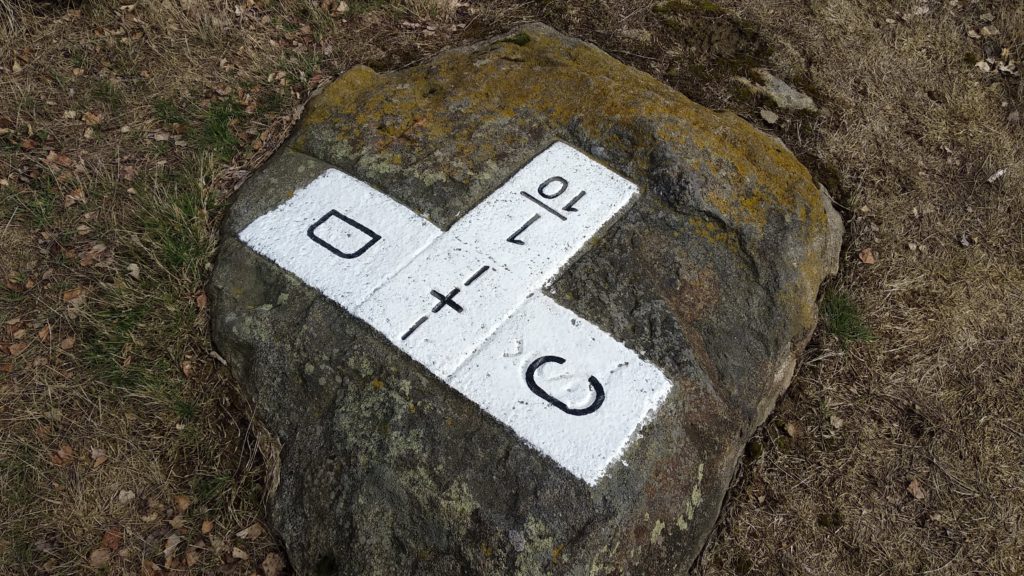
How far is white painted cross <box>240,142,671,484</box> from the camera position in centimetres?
207

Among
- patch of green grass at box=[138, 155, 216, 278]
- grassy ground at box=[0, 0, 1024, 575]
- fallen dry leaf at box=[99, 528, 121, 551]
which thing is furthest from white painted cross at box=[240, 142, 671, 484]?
fallen dry leaf at box=[99, 528, 121, 551]

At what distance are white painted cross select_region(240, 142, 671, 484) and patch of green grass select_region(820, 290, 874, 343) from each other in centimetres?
104

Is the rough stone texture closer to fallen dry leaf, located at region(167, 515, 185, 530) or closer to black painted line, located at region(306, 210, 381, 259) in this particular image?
black painted line, located at region(306, 210, 381, 259)

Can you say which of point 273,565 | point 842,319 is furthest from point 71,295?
point 842,319

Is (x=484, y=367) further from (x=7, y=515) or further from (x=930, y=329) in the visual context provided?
(x=930, y=329)

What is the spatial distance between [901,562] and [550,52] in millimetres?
2579

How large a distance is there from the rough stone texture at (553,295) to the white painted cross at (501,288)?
6cm

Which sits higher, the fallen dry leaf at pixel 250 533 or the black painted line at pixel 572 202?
the black painted line at pixel 572 202

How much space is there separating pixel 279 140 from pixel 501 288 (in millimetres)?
1513

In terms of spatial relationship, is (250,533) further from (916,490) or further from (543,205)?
(916,490)

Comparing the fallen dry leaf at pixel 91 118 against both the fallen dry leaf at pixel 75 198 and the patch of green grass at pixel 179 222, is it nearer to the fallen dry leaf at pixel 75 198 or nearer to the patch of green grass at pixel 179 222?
the fallen dry leaf at pixel 75 198

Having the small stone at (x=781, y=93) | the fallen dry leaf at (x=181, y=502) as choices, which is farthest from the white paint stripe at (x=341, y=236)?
the small stone at (x=781, y=93)

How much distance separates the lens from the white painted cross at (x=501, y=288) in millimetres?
2070

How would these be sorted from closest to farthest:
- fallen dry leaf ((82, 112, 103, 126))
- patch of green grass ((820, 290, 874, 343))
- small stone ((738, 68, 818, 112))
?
patch of green grass ((820, 290, 874, 343))
fallen dry leaf ((82, 112, 103, 126))
small stone ((738, 68, 818, 112))
